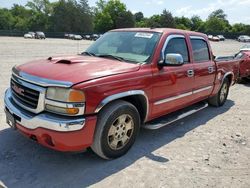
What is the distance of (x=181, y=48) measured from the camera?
546cm

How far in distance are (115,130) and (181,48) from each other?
2.25 metres

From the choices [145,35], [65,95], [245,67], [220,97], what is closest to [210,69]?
[220,97]

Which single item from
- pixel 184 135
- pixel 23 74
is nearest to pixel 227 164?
pixel 184 135

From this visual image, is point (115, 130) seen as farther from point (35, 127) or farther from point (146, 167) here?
point (35, 127)

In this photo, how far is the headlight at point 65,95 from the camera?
350 centimetres

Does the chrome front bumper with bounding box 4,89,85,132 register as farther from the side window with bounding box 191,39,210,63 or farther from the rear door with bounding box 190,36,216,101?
the side window with bounding box 191,39,210,63

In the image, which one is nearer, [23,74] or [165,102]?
[23,74]

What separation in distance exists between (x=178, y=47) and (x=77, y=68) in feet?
7.25

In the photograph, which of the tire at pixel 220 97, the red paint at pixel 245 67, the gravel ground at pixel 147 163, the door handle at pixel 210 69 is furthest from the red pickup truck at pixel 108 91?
the red paint at pixel 245 67

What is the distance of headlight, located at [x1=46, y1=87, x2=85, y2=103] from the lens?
3.50m

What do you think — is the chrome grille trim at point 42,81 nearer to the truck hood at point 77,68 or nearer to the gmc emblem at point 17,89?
the truck hood at point 77,68

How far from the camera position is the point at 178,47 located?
5.38m

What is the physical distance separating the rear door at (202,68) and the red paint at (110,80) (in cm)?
4

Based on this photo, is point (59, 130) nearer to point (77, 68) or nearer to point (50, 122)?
point (50, 122)
